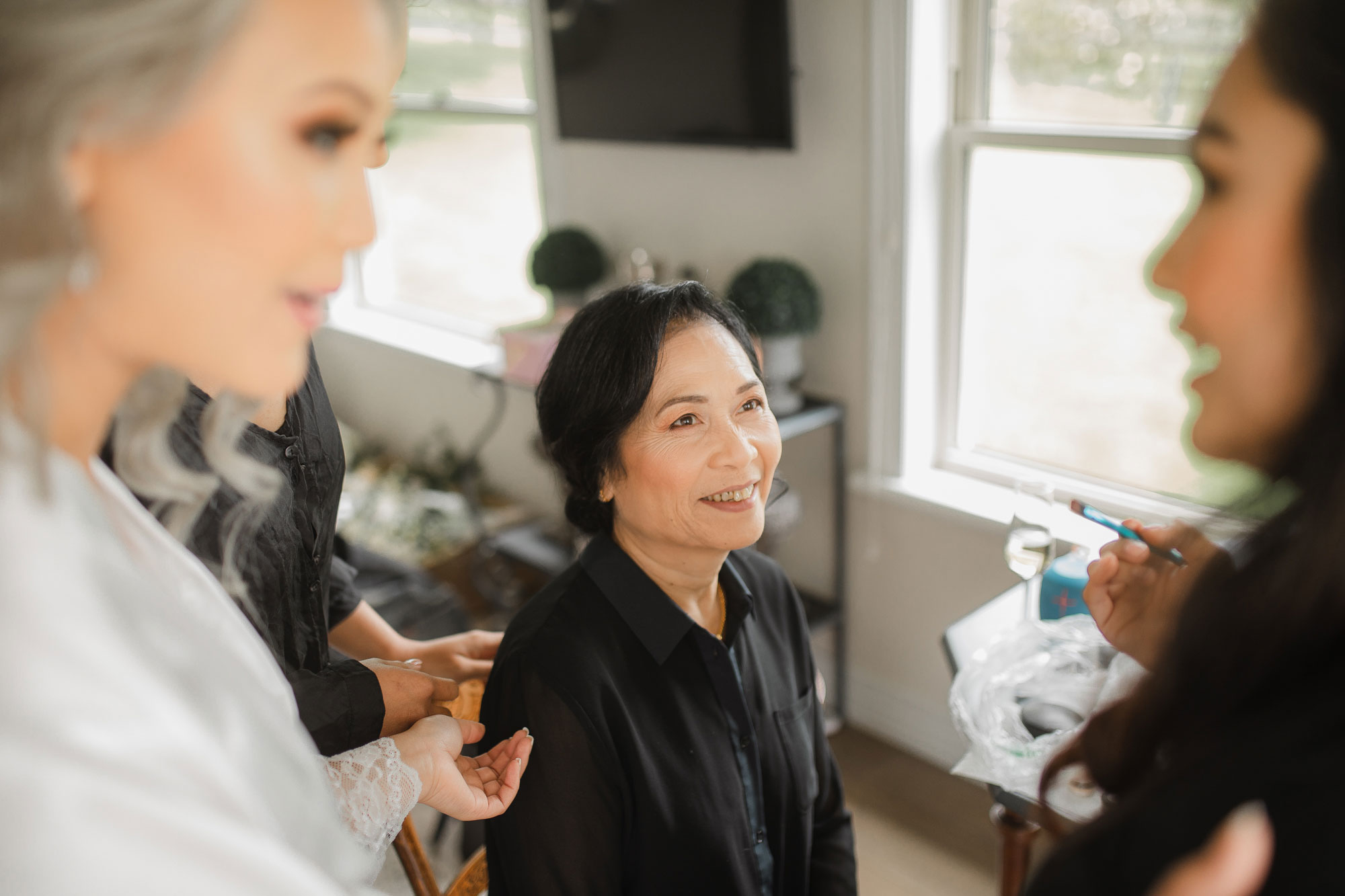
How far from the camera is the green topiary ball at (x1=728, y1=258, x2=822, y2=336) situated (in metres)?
2.27

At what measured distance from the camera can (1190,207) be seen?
2.49 ft

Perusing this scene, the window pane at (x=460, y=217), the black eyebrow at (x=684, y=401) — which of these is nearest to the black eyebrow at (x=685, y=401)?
the black eyebrow at (x=684, y=401)

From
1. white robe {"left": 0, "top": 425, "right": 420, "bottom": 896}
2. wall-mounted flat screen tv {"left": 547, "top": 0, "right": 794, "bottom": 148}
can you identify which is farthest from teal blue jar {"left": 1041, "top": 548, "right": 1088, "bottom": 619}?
white robe {"left": 0, "top": 425, "right": 420, "bottom": 896}

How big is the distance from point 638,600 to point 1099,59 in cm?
156

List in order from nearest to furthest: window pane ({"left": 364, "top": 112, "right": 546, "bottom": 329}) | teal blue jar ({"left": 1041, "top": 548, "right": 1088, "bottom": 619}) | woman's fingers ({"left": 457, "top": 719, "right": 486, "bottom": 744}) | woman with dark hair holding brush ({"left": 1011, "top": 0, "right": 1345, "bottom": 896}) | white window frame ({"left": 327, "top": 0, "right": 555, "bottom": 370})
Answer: woman with dark hair holding brush ({"left": 1011, "top": 0, "right": 1345, "bottom": 896}) < woman's fingers ({"left": 457, "top": 719, "right": 486, "bottom": 744}) < teal blue jar ({"left": 1041, "top": 548, "right": 1088, "bottom": 619}) < white window frame ({"left": 327, "top": 0, "right": 555, "bottom": 370}) < window pane ({"left": 364, "top": 112, "right": 546, "bottom": 329})

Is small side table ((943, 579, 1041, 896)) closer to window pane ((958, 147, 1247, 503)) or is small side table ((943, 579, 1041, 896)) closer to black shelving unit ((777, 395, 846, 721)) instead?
window pane ((958, 147, 1247, 503))

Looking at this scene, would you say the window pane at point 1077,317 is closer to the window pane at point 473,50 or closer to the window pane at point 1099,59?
the window pane at point 1099,59

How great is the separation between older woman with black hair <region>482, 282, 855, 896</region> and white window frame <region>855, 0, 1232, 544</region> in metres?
1.15

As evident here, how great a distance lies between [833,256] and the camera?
8.06 feet

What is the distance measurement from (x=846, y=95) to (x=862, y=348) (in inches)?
22.9

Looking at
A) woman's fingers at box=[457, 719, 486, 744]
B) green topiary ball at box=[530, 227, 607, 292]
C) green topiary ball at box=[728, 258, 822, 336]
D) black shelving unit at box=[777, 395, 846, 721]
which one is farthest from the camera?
green topiary ball at box=[530, 227, 607, 292]

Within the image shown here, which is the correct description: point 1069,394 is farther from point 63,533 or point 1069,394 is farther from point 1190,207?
point 63,533

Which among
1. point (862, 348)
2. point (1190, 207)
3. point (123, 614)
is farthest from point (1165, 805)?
point (862, 348)

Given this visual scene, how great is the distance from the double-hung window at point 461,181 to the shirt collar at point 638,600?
2.33 m
